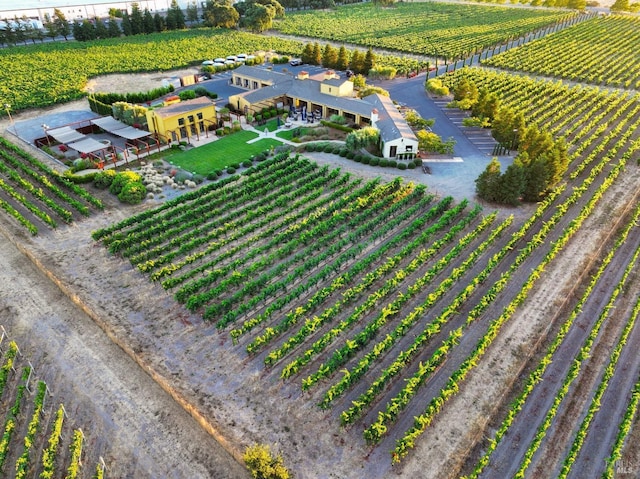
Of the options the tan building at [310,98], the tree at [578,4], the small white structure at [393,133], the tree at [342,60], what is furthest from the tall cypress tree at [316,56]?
the tree at [578,4]

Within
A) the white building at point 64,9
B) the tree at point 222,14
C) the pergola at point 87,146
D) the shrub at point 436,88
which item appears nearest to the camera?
the pergola at point 87,146

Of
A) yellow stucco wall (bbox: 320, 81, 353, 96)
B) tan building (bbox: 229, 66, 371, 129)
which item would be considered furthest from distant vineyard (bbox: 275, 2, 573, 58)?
tan building (bbox: 229, 66, 371, 129)

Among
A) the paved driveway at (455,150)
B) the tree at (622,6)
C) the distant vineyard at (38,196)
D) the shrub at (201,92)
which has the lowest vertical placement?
the distant vineyard at (38,196)

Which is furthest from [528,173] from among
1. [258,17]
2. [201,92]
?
[258,17]

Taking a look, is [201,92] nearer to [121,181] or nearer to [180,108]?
[180,108]

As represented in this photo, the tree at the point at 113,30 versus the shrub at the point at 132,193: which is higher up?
the tree at the point at 113,30

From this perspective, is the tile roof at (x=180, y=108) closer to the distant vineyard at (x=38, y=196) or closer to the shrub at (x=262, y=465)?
the distant vineyard at (x=38, y=196)
